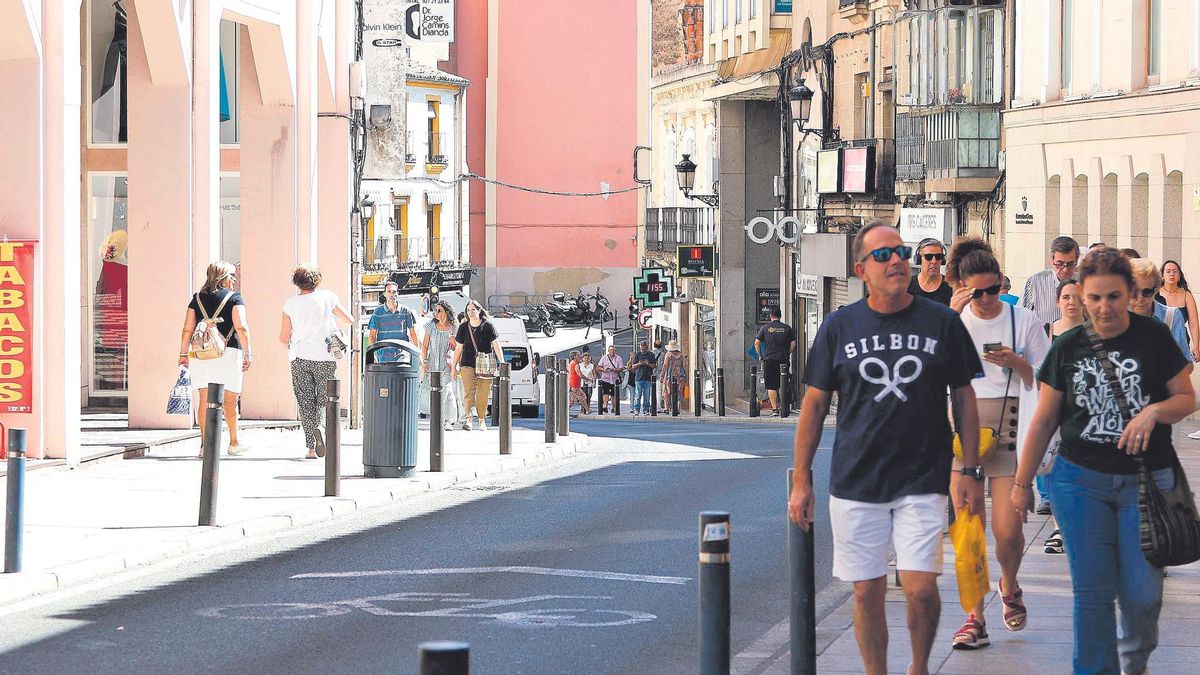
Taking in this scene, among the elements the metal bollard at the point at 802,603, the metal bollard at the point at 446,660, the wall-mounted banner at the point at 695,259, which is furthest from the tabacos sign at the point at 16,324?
the wall-mounted banner at the point at 695,259

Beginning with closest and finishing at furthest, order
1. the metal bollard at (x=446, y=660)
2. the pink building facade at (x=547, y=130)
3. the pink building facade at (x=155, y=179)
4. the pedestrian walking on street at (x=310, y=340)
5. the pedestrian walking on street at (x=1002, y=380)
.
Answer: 1. the metal bollard at (x=446, y=660)
2. the pedestrian walking on street at (x=1002, y=380)
3. the pink building facade at (x=155, y=179)
4. the pedestrian walking on street at (x=310, y=340)
5. the pink building facade at (x=547, y=130)

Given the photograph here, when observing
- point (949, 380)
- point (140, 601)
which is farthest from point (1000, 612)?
point (140, 601)

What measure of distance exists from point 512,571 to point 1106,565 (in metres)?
4.75

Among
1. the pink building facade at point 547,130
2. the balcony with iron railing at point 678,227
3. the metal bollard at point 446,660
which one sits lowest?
the metal bollard at point 446,660

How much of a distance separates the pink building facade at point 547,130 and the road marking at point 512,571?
204 ft

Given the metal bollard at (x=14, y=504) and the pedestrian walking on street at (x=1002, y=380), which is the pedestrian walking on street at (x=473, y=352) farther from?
the pedestrian walking on street at (x=1002, y=380)

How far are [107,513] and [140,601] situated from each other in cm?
339

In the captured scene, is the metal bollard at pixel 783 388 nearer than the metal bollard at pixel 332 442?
No

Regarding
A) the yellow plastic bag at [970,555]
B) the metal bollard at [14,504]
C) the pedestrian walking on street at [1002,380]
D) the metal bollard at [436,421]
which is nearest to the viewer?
the yellow plastic bag at [970,555]

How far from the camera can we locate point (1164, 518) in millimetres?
7000

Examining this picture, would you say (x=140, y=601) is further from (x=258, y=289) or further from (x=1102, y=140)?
(x=1102, y=140)

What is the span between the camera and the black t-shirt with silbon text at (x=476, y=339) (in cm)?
2302

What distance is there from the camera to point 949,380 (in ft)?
23.9

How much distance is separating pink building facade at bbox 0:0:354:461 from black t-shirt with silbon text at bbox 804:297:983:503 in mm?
10170
